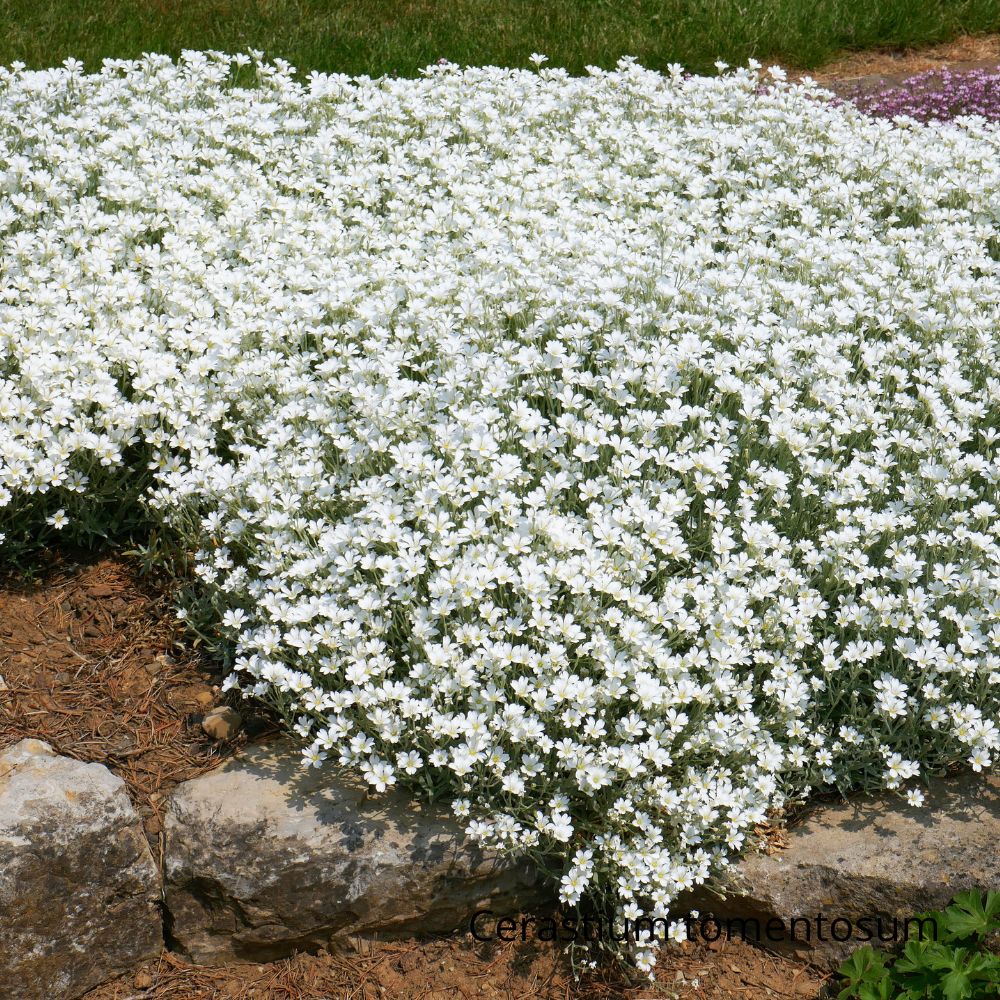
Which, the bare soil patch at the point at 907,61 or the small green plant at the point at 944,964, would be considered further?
the bare soil patch at the point at 907,61

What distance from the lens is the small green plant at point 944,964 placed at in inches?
118

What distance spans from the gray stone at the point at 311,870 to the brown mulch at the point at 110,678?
0.22m

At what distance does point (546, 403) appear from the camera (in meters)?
4.38

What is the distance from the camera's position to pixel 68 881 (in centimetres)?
322

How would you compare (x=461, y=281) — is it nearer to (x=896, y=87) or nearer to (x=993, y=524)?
(x=993, y=524)

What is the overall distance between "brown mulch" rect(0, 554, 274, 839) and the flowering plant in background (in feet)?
20.2

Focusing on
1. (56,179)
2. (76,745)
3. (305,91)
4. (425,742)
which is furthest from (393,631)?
(305,91)

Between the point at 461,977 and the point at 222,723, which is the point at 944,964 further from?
the point at 222,723

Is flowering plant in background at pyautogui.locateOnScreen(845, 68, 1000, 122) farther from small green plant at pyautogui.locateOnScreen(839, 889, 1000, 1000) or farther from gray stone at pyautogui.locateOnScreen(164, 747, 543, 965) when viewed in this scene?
gray stone at pyautogui.locateOnScreen(164, 747, 543, 965)


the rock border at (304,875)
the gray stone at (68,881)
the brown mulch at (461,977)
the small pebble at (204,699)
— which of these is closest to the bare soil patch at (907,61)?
the rock border at (304,875)

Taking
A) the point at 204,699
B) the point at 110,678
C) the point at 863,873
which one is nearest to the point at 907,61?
the point at 863,873

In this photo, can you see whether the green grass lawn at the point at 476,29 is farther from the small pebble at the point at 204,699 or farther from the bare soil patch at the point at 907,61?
the small pebble at the point at 204,699

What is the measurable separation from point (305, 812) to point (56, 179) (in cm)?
330

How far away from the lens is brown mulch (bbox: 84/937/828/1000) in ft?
10.8
